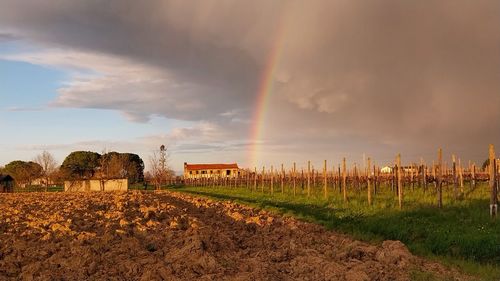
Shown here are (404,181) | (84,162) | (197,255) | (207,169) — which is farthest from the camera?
(207,169)

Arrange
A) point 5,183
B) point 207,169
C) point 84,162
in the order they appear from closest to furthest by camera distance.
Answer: point 5,183
point 84,162
point 207,169

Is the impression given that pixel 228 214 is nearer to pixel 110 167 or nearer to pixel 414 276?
pixel 414 276

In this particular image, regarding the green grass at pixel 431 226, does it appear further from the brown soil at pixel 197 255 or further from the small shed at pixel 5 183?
the small shed at pixel 5 183

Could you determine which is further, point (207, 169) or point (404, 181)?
point (207, 169)

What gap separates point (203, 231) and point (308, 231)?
4.38 m

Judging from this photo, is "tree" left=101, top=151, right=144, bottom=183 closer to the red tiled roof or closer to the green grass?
the red tiled roof

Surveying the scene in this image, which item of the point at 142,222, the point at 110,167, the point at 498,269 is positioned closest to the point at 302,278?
the point at 498,269

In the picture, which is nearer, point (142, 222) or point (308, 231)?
point (308, 231)

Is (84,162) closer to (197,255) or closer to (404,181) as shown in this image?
(404,181)

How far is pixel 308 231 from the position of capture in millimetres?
17812

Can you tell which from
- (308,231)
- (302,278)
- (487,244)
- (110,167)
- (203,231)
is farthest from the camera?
(110,167)

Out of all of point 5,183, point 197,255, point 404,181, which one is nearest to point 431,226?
point 197,255

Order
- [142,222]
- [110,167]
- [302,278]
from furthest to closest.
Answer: [110,167]
[142,222]
[302,278]

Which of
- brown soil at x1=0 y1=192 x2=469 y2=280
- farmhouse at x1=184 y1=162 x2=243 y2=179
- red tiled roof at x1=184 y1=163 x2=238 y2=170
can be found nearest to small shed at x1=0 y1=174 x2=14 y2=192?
brown soil at x1=0 y1=192 x2=469 y2=280
